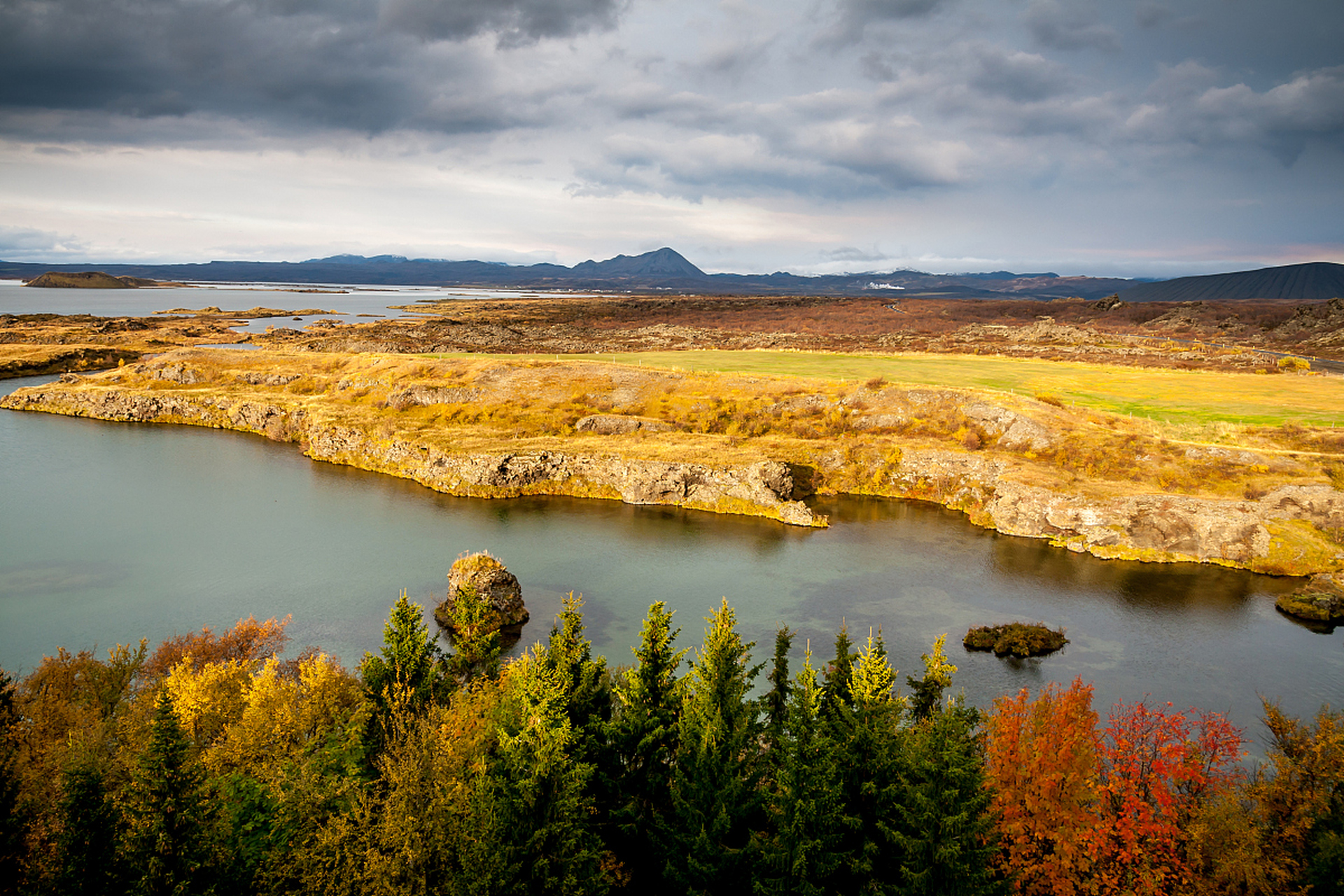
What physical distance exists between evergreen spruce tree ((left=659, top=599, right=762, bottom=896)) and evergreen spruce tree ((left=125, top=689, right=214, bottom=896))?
543 inches

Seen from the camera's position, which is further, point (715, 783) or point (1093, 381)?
point (1093, 381)

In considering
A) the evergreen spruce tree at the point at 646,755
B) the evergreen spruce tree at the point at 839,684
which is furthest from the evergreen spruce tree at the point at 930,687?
the evergreen spruce tree at the point at 646,755

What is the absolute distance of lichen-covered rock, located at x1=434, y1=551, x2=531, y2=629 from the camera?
44.2 m

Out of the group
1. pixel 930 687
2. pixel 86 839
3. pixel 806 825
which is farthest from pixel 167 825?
pixel 930 687

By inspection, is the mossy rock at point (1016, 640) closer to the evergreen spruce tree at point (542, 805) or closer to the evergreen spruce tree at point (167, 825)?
the evergreen spruce tree at point (542, 805)

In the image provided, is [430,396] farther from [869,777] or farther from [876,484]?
[869,777]

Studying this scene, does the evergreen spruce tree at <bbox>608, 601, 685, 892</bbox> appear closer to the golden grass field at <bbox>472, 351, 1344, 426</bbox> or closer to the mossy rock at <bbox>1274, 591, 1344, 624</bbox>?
the mossy rock at <bbox>1274, 591, 1344, 624</bbox>

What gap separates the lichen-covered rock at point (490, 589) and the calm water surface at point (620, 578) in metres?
1.47

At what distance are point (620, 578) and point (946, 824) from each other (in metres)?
34.4

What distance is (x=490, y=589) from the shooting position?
44.5m

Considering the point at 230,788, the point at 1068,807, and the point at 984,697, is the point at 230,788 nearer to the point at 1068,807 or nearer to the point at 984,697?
the point at 1068,807

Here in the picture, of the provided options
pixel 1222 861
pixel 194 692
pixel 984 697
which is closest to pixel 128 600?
pixel 194 692

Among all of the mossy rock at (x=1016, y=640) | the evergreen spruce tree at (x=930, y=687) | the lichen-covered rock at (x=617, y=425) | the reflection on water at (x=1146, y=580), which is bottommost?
the mossy rock at (x=1016, y=640)

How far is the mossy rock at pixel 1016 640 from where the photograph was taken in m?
41.8
